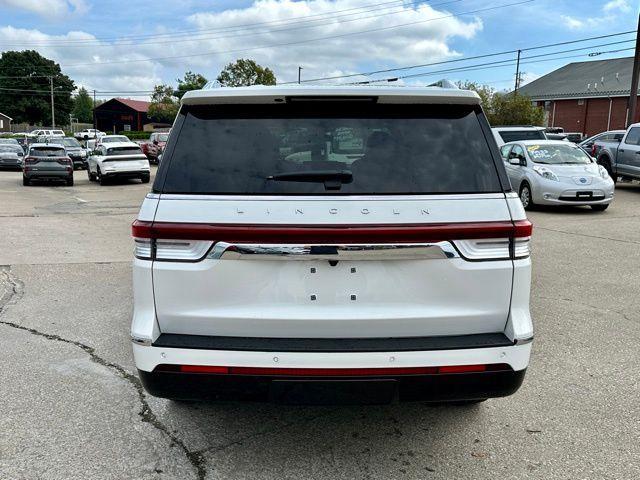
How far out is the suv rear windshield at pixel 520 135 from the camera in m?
18.2

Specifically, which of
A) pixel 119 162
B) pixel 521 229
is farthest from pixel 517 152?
pixel 119 162

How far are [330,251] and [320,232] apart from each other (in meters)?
0.10

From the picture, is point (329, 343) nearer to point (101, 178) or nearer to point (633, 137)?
point (633, 137)

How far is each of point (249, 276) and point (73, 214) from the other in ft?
43.2

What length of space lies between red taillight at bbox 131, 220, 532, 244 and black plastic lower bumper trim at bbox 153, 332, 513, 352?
47 centimetres

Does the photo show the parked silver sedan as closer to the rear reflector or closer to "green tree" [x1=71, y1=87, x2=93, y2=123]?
the rear reflector

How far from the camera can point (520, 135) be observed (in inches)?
723

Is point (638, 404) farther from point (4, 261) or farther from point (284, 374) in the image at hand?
point (4, 261)

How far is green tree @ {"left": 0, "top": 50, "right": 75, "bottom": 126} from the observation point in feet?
349

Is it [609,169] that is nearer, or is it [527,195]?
[527,195]

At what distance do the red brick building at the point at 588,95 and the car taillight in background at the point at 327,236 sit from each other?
51.6m

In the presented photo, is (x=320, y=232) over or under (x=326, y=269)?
over

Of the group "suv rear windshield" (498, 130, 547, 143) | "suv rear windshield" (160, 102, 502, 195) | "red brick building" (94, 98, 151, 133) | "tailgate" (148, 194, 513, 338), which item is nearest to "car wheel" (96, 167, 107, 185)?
"suv rear windshield" (498, 130, 547, 143)

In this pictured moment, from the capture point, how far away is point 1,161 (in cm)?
3192
